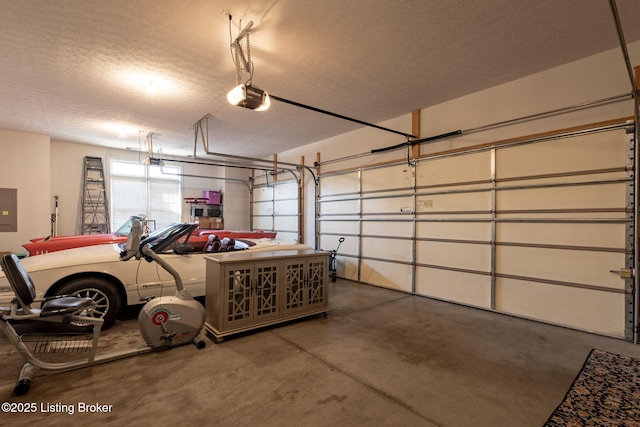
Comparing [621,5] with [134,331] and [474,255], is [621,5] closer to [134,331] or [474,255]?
[474,255]

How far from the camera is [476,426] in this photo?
1949 mm

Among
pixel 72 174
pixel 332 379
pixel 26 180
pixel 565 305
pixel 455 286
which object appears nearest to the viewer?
pixel 332 379

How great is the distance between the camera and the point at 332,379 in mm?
2480

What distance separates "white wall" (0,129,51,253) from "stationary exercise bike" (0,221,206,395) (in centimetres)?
475

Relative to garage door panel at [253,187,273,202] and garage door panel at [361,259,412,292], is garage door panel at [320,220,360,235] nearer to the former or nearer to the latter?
garage door panel at [361,259,412,292]

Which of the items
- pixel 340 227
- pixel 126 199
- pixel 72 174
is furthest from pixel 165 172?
pixel 340 227

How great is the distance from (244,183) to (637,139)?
9.46m

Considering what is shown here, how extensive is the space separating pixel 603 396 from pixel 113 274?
191 inches

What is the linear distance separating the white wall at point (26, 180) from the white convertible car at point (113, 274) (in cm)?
464

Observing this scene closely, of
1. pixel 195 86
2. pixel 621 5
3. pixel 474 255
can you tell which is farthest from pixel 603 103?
pixel 195 86

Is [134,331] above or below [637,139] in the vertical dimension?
below

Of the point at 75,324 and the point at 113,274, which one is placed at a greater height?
the point at 113,274

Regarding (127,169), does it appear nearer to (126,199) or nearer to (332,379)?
A: (126,199)

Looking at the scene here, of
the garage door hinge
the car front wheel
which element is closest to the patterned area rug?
the garage door hinge
